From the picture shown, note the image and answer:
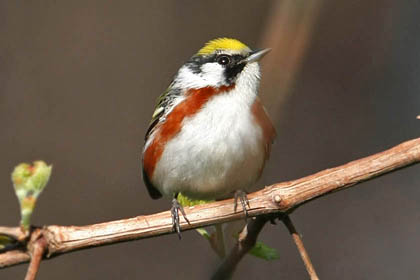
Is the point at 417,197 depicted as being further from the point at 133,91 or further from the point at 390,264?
the point at 133,91

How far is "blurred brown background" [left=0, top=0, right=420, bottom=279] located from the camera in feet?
18.5

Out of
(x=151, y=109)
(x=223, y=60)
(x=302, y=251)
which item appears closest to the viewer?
(x=302, y=251)

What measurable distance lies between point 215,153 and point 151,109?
117 inches

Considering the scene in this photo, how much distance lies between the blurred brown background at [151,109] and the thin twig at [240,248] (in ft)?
10.1

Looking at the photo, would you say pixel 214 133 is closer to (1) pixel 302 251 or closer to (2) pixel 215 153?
(2) pixel 215 153

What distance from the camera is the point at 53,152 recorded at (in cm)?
608

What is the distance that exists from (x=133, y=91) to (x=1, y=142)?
136cm

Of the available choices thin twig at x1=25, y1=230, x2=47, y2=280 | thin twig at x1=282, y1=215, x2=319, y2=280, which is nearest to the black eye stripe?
thin twig at x1=282, y1=215, x2=319, y2=280

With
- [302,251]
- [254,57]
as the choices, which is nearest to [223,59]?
[254,57]

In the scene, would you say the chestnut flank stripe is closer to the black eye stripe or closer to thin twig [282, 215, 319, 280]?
the black eye stripe

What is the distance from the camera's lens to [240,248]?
207cm

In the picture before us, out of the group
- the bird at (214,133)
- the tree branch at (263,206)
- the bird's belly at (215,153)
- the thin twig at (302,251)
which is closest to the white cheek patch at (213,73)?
the bird at (214,133)

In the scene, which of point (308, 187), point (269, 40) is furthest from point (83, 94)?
point (308, 187)

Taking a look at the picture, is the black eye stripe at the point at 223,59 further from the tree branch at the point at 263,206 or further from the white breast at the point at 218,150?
the tree branch at the point at 263,206
